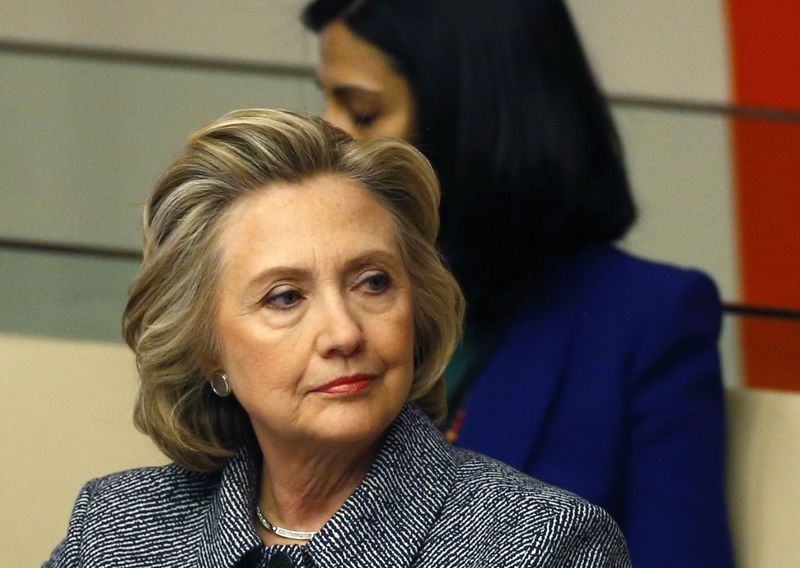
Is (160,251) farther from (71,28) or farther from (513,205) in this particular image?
(71,28)

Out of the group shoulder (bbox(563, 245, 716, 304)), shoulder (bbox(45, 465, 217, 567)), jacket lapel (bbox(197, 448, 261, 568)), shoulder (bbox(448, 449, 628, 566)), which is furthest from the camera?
shoulder (bbox(563, 245, 716, 304))

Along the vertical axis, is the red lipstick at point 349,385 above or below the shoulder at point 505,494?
above

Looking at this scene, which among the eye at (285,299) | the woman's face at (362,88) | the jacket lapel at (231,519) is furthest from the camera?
the woman's face at (362,88)

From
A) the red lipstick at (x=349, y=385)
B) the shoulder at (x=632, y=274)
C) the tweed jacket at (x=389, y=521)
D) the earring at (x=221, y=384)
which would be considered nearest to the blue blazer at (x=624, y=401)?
the shoulder at (x=632, y=274)

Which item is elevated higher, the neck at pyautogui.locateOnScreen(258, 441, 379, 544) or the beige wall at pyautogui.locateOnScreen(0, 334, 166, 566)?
the neck at pyautogui.locateOnScreen(258, 441, 379, 544)

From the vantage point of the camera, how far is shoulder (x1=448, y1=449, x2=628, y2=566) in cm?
187

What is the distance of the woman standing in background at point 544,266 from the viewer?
8.55 feet

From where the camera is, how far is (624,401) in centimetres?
263

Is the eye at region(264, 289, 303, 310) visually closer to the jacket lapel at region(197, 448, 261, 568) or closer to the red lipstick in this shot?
the red lipstick

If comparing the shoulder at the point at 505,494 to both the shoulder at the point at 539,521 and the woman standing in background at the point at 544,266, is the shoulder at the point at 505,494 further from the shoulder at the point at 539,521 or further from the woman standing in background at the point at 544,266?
the woman standing in background at the point at 544,266

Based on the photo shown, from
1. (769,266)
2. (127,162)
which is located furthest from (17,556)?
(769,266)

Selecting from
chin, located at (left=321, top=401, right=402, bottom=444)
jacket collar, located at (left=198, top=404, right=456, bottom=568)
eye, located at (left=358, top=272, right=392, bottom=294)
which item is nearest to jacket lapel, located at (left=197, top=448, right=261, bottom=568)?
jacket collar, located at (left=198, top=404, right=456, bottom=568)

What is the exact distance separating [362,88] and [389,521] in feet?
3.55

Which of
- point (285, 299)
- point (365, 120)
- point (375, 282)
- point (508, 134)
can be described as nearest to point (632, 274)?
point (508, 134)
